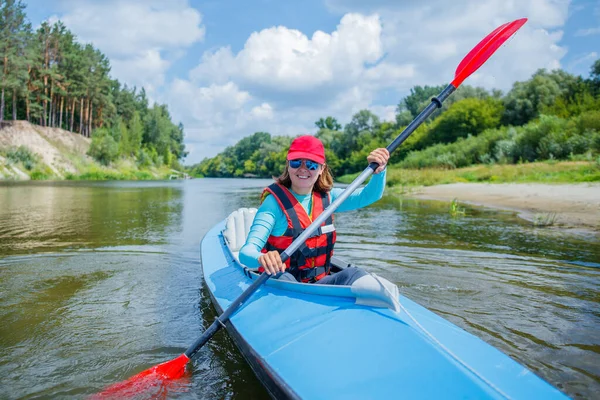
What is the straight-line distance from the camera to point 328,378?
189 cm

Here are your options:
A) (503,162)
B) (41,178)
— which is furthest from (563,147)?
(41,178)

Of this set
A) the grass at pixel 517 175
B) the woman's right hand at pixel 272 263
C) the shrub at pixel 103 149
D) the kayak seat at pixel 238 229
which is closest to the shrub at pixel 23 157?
the shrub at pixel 103 149

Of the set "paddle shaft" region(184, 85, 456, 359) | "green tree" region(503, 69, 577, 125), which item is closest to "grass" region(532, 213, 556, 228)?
"paddle shaft" region(184, 85, 456, 359)

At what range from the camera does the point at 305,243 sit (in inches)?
118

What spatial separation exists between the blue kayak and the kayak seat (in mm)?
2013

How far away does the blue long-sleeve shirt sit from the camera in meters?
2.78

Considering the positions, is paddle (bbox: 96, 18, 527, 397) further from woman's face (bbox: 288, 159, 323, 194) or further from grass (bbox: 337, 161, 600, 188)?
grass (bbox: 337, 161, 600, 188)

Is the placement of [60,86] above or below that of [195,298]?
above

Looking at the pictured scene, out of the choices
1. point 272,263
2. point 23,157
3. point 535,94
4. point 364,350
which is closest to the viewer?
point 364,350

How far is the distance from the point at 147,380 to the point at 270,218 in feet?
4.28

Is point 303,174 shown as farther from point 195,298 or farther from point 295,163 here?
point 195,298

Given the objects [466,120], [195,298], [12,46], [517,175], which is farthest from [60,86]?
[195,298]

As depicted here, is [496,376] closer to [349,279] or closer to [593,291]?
[349,279]

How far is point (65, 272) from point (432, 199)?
13221 millimetres
